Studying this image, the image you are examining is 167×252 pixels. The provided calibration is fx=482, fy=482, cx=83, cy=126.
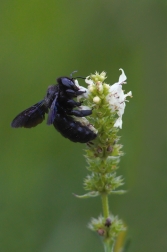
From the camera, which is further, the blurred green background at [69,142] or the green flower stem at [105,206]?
the blurred green background at [69,142]

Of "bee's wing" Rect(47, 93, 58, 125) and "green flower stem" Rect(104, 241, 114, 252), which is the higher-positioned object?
"bee's wing" Rect(47, 93, 58, 125)

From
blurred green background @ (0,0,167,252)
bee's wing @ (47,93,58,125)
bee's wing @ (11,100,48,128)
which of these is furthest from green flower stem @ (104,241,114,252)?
blurred green background @ (0,0,167,252)

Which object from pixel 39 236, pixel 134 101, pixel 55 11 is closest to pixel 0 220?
pixel 39 236

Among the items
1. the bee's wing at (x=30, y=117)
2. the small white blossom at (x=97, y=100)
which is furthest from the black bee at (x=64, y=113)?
the small white blossom at (x=97, y=100)

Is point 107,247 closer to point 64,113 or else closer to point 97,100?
point 97,100

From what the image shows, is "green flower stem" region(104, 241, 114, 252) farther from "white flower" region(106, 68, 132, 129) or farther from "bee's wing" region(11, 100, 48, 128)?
"bee's wing" region(11, 100, 48, 128)

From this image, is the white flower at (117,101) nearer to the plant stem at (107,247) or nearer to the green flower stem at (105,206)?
the green flower stem at (105,206)

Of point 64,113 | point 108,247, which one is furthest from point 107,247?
point 64,113

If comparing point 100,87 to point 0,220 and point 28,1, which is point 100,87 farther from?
point 28,1
